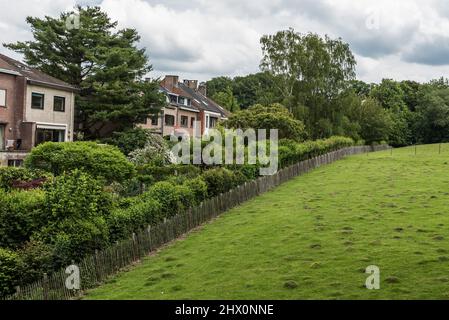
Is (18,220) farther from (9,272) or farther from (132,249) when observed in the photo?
(132,249)

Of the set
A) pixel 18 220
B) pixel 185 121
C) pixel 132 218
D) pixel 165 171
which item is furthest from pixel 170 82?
pixel 18 220

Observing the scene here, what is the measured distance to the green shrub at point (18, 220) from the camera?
57.3ft

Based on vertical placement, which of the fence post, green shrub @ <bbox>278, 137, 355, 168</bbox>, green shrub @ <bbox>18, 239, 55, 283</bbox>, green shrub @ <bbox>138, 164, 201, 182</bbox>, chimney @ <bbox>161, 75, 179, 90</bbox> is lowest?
the fence post

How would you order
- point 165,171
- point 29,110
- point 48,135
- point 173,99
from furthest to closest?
point 173,99, point 48,135, point 29,110, point 165,171

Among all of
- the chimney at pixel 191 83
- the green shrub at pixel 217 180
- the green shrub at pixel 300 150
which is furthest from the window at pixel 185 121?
the green shrub at pixel 217 180

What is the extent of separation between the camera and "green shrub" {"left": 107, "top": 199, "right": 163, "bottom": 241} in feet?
58.3

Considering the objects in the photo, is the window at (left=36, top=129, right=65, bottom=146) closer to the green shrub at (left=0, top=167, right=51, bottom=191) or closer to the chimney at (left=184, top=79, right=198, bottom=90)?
the green shrub at (left=0, top=167, right=51, bottom=191)

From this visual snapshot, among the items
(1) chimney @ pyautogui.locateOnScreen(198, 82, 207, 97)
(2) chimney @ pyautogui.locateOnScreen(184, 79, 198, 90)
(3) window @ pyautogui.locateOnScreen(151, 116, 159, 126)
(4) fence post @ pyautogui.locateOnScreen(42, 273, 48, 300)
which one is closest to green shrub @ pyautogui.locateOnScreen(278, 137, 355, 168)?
(3) window @ pyautogui.locateOnScreen(151, 116, 159, 126)

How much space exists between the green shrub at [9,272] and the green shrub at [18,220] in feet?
10.4

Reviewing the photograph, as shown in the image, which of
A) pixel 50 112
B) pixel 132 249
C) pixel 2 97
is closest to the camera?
pixel 132 249

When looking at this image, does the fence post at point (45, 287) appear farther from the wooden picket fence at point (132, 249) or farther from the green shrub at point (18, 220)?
the green shrub at point (18, 220)

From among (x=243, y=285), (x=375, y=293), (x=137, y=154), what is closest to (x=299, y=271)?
(x=243, y=285)

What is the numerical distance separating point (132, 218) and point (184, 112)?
51814 mm

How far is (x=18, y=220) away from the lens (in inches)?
699
